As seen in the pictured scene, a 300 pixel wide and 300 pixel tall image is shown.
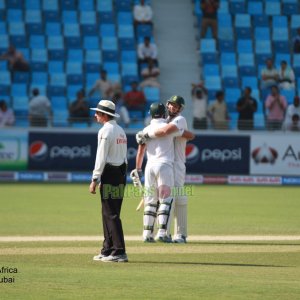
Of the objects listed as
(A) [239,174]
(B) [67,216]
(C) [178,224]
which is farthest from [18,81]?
(C) [178,224]

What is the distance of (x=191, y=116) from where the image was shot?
1161 inches

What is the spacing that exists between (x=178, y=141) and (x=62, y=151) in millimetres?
13921

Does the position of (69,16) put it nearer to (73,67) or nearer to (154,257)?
(73,67)

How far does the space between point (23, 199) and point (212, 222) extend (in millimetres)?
5729

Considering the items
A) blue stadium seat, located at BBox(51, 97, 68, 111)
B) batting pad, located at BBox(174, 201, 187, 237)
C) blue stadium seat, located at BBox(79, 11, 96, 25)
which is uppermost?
blue stadium seat, located at BBox(79, 11, 96, 25)

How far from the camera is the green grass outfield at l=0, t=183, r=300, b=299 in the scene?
927cm

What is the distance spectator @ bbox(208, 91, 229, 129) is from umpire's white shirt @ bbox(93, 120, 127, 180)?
54.6 feet

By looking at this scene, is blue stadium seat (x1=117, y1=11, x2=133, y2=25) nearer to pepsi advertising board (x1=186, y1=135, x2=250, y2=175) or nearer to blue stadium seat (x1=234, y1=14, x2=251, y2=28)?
blue stadium seat (x1=234, y1=14, x2=251, y2=28)

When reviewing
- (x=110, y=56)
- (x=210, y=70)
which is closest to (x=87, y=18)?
(x=110, y=56)

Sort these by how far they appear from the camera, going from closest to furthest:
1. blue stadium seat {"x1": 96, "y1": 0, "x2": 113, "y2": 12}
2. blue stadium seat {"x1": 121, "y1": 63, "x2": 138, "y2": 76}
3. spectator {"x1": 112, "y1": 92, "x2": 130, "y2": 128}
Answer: spectator {"x1": 112, "y1": 92, "x2": 130, "y2": 128}
blue stadium seat {"x1": 121, "y1": 63, "x2": 138, "y2": 76}
blue stadium seat {"x1": 96, "y1": 0, "x2": 113, "y2": 12}

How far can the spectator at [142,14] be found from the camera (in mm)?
32188

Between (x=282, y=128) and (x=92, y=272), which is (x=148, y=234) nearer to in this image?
(x=92, y=272)

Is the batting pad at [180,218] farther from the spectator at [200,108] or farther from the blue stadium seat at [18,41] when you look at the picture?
the blue stadium seat at [18,41]

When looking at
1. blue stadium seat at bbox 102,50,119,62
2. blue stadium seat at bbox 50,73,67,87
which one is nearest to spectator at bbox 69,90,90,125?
blue stadium seat at bbox 50,73,67,87
